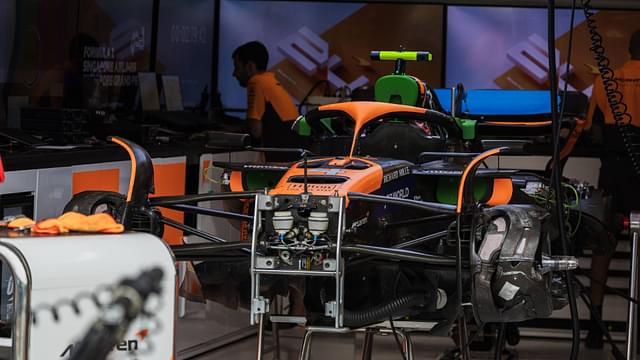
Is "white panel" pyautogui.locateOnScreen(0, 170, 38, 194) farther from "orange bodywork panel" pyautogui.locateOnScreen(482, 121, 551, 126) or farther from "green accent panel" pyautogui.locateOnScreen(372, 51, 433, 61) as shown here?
"orange bodywork panel" pyautogui.locateOnScreen(482, 121, 551, 126)

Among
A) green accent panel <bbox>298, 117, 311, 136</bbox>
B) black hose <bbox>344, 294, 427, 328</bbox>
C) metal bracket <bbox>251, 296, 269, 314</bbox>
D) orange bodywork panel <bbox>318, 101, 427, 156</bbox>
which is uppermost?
orange bodywork panel <bbox>318, 101, 427, 156</bbox>

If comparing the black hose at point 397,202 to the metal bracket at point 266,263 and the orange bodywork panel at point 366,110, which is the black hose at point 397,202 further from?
the orange bodywork panel at point 366,110

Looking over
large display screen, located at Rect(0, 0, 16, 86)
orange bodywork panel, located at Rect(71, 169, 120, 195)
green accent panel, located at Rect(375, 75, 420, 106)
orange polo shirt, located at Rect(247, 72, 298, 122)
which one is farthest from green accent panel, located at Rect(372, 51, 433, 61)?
orange polo shirt, located at Rect(247, 72, 298, 122)

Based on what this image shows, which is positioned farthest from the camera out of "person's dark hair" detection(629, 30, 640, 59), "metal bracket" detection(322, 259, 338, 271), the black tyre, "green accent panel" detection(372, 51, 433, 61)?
"person's dark hair" detection(629, 30, 640, 59)

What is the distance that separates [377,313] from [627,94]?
3.84 m

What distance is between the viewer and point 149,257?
2857 millimetres

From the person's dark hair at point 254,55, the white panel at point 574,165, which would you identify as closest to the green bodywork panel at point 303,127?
the white panel at point 574,165

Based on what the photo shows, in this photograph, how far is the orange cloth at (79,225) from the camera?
2.85 m

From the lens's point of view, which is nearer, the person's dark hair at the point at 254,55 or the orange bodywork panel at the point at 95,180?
the orange bodywork panel at the point at 95,180

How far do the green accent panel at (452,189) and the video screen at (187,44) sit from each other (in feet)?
13.5

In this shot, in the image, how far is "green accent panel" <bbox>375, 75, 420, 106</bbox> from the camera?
4.80m

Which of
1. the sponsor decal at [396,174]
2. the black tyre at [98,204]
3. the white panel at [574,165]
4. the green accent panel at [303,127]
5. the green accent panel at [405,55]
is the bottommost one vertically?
the black tyre at [98,204]

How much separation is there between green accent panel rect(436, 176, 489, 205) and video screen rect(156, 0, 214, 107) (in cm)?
412

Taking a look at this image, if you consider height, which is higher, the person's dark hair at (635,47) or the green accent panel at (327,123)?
the person's dark hair at (635,47)
